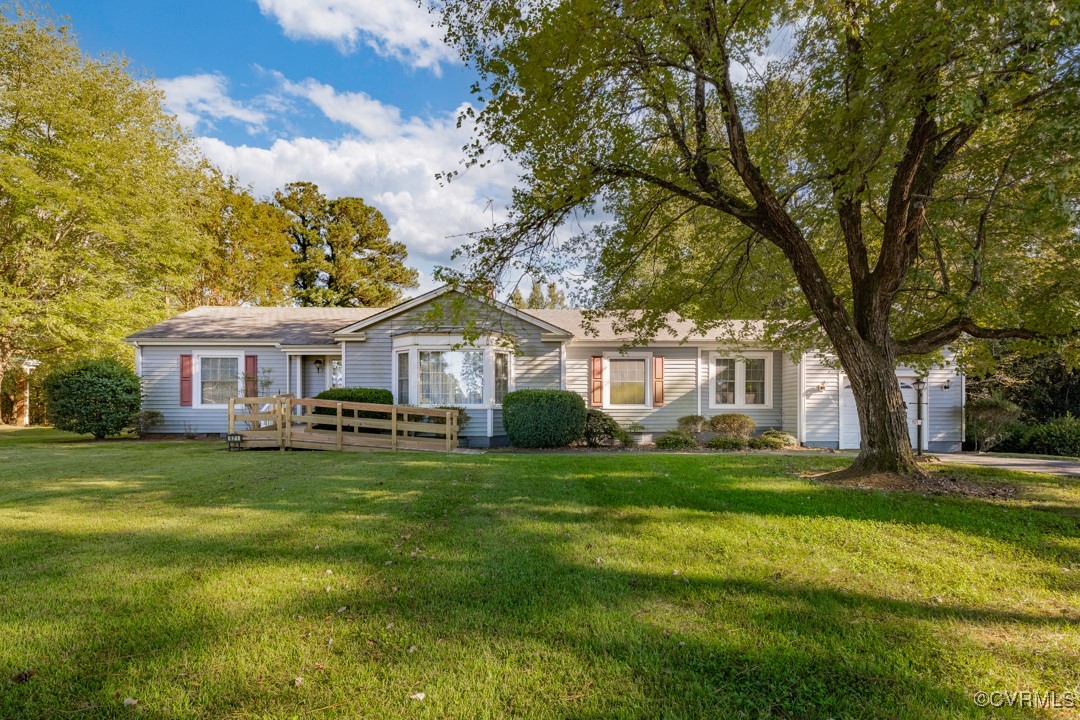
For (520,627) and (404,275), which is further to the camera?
(404,275)

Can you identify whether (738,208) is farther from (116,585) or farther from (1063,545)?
(116,585)

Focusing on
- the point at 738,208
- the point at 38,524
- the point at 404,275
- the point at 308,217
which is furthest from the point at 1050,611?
the point at 308,217

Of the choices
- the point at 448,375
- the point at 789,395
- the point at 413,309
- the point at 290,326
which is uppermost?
the point at 413,309

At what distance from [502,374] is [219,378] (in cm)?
910

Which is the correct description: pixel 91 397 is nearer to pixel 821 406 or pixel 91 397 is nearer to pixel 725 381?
pixel 725 381

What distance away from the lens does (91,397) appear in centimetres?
1400

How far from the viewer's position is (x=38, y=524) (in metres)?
5.01

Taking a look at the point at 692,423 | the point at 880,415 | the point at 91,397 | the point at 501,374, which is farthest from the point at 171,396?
the point at 880,415

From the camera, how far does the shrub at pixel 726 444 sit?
45.0 feet

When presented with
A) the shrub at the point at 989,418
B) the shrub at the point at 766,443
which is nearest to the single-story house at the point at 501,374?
the shrub at the point at 989,418

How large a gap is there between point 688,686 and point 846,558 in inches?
99.1

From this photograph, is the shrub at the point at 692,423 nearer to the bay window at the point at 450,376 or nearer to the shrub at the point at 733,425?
the shrub at the point at 733,425

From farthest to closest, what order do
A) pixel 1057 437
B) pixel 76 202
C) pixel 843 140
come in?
pixel 76 202 < pixel 1057 437 < pixel 843 140

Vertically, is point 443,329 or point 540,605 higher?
point 443,329
